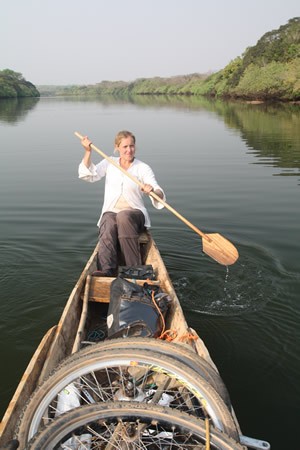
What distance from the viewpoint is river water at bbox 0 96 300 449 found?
154 inches

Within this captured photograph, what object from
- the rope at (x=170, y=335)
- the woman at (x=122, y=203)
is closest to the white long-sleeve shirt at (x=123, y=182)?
the woman at (x=122, y=203)

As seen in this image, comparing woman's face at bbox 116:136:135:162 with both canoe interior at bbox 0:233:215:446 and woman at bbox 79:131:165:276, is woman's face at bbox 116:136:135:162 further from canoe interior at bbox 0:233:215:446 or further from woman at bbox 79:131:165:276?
canoe interior at bbox 0:233:215:446

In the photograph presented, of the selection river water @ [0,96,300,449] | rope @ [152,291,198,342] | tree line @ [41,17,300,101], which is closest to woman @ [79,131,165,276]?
river water @ [0,96,300,449]

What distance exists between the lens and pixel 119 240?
510cm

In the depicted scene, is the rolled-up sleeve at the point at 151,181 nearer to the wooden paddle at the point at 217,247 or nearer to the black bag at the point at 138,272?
the wooden paddle at the point at 217,247

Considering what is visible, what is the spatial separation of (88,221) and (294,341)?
5.07 meters

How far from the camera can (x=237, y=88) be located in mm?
56781

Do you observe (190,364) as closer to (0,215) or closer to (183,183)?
(0,215)

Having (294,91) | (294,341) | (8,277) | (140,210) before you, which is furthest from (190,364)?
(294,91)

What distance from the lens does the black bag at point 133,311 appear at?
11.8 ft

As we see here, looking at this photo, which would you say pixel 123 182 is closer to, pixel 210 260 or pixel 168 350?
pixel 210 260

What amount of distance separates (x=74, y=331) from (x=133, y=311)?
28.7 inches

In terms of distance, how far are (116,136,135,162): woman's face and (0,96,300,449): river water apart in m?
1.95

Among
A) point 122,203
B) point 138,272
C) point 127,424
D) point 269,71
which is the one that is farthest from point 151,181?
point 269,71
